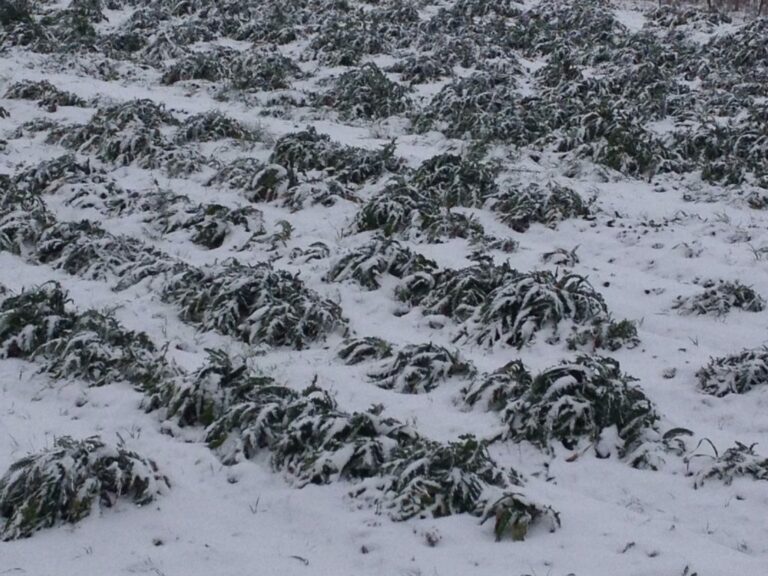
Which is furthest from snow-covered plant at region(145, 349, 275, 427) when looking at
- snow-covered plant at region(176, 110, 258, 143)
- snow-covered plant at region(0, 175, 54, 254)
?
snow-covered plant at region(176, 110, 258, 143)

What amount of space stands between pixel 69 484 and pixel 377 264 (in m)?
3.93

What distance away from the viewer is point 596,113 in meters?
11.6

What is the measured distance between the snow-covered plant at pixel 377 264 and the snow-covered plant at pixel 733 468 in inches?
138

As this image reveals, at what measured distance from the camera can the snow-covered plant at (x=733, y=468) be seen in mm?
4988

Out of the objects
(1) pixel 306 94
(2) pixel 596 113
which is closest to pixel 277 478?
(2) pixel 596 113

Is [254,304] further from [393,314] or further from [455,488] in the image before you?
[455,488]

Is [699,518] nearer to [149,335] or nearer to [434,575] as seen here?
[434,575]

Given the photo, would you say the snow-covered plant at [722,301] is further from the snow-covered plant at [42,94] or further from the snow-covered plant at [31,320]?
the snow-covered plant at [42,94]

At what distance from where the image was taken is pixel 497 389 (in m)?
5.89

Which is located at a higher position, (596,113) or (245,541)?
(596,113)

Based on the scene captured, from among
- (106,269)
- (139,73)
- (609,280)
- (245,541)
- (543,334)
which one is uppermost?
(139,73)

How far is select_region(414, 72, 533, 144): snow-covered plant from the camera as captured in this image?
11703mm

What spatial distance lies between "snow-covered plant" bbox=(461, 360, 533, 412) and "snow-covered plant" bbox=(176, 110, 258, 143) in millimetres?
6968

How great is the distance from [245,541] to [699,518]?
2.72 meters
